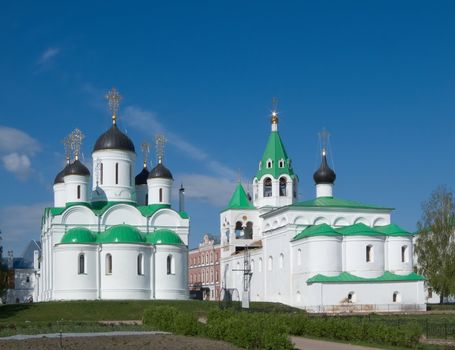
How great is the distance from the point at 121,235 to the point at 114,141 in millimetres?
7754

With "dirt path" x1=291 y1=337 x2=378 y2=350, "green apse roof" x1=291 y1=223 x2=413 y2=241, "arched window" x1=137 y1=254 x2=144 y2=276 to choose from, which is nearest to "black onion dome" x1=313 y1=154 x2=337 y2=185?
"green apse roof" x1=291 y1=223 x2=413 y2=241

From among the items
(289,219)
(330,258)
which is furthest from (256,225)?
(330,258)

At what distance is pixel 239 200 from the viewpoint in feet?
219

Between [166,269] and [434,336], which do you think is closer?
[434,336]

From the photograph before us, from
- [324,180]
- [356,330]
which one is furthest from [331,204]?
[356,330]

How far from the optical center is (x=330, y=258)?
49.4m

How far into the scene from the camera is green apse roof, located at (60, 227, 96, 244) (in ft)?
161

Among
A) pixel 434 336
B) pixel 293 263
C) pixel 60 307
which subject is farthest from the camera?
pixel 293 263

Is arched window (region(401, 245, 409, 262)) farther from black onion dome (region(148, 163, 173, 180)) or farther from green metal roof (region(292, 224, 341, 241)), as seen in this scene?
black onion dome (region(148, 163, 173, 180))

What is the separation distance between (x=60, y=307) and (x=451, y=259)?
85.5ft

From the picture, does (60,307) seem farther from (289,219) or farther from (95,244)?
(289,219)

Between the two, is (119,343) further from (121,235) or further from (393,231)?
(393,231)

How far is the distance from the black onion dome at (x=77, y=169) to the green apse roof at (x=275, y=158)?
14.7m

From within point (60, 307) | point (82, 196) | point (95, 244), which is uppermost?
point (82, 196)
